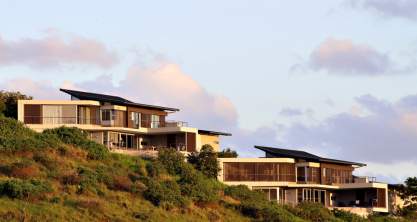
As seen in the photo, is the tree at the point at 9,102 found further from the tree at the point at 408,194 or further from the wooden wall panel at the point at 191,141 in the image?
the tree at the point at 408,194

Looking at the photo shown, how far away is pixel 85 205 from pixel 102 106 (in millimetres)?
30281

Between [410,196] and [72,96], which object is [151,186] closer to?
[72,96]

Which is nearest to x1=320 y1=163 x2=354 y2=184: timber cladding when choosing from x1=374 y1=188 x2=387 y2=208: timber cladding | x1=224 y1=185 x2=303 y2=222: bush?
x1=374 y1=188 x2=387 y2=208: timber cladding

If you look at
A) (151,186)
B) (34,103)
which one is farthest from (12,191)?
(34,103)

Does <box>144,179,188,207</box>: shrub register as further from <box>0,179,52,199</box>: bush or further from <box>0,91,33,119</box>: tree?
<box>0,91,33,119</box>: tree

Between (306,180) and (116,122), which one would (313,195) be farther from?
(116,122)

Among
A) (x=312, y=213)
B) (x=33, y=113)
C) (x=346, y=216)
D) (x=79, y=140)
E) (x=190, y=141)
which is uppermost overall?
(x=33, y=113)

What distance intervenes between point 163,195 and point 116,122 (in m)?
24.2

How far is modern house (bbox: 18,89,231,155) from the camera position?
95438mm

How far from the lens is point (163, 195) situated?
7469 centimetres

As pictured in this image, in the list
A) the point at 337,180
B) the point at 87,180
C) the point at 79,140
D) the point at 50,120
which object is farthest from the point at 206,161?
the point at 87,180

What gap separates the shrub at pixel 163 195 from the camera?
74625 millimetres

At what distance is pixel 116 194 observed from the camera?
7419 cm

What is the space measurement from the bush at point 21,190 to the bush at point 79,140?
44.6ft
